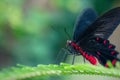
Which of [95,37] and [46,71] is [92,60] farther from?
[46,71]

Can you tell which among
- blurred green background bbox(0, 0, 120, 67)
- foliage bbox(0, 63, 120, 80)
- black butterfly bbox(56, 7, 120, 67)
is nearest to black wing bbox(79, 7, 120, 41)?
black butterfly bbox(56, 7, 120, 67)

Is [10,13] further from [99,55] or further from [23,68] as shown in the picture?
[23,68]

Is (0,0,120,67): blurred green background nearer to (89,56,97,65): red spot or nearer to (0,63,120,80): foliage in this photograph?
(89,56,97,65): red spot

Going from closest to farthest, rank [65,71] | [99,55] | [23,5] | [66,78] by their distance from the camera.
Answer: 1. [65,71]
2. [66,78]
3. [99,55]
4. [23,5]

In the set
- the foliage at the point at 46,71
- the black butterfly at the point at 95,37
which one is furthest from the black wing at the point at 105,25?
the foliage at the point at 46,71

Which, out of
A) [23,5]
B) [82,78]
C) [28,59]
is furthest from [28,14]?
[82,78]

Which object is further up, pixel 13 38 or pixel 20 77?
pixel 13 38
